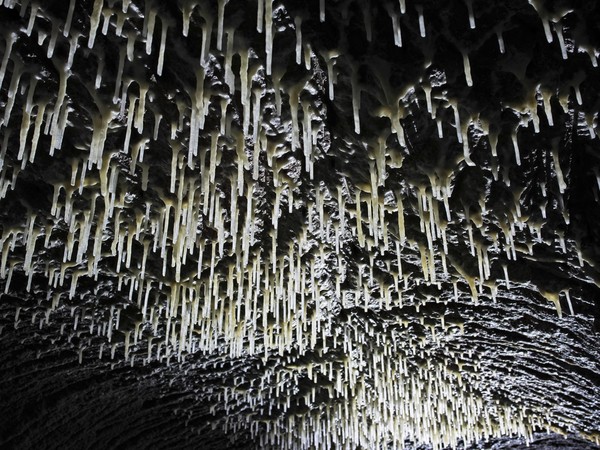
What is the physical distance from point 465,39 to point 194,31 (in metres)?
1.58

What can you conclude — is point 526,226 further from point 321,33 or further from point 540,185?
point 321,33

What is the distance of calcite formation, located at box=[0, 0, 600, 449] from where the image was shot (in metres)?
3.51

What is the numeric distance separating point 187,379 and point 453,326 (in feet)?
12.1

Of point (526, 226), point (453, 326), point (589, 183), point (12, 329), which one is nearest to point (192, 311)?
point (12, 329)

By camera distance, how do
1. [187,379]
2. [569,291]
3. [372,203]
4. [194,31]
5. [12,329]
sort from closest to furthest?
[194,31] < [372,203] < [569,291] < [12,329] < [187,379]

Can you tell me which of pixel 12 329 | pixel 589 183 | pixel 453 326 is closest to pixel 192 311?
pixel 12 329

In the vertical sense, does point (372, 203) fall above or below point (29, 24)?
below

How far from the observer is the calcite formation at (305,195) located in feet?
11.5

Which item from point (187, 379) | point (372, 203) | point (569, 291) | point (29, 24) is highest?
point (29, 24)

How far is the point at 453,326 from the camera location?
6.59 metres

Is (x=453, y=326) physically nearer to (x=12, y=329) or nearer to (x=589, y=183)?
(x=589, y=183)

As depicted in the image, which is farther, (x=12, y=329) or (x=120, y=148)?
(x=12, y=329)

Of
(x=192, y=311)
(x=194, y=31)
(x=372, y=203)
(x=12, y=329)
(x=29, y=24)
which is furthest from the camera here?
(x=12, y=329)

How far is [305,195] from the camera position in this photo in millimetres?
4859
